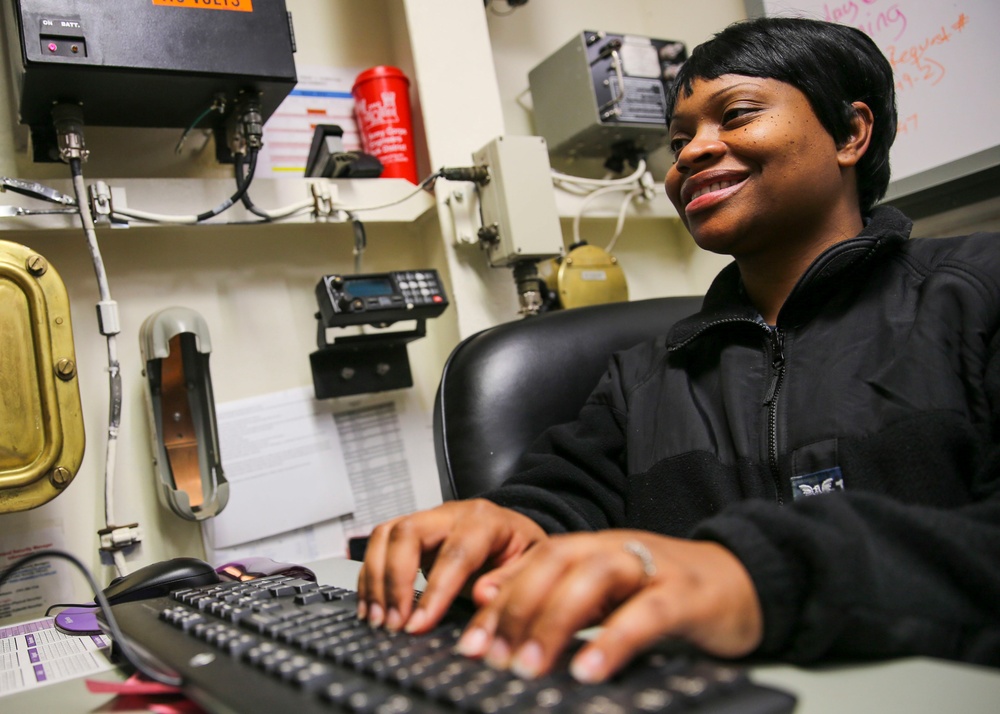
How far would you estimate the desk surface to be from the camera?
34cm

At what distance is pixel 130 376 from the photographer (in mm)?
1305

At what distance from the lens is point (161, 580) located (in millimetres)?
856

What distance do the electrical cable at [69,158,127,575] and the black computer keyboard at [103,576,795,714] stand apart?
65 centimetres

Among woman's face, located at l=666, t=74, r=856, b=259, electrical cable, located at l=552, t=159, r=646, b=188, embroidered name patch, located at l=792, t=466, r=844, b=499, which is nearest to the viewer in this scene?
embroidered name patch, located at l=792, t=466, r=844, b=499

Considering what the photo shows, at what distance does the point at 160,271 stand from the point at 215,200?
0.17 m

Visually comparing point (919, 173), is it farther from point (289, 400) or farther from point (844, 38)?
point (289, 400)

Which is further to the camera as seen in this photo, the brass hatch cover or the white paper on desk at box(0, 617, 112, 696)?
the brass hatch cover

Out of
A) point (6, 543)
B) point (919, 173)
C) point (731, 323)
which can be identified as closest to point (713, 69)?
point (731, 323)

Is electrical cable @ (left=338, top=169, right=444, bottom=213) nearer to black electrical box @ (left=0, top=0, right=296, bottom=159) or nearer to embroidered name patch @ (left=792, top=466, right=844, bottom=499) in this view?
black electrical box @ (left=0, top=0, right=296, bottom=159)

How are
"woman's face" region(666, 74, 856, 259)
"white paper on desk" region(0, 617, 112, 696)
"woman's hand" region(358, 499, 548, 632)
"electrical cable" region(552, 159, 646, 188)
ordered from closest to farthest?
"woman's hand" region(358, 499, 548, 632) → "white paper on desk" region(0, 617, 112, 696) → "woman's face" region(666, 74, 856, 259) → "electrical cable" region(552, 159, 646, 188)

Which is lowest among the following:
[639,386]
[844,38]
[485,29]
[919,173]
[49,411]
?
[639,386]

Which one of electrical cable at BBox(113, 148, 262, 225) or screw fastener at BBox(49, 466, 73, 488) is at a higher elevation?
electrical cable at BBox(113, 148, 262, 225)

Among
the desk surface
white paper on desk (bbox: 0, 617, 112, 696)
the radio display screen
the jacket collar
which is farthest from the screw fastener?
the desk surface

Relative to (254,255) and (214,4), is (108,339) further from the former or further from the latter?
(214,4)
